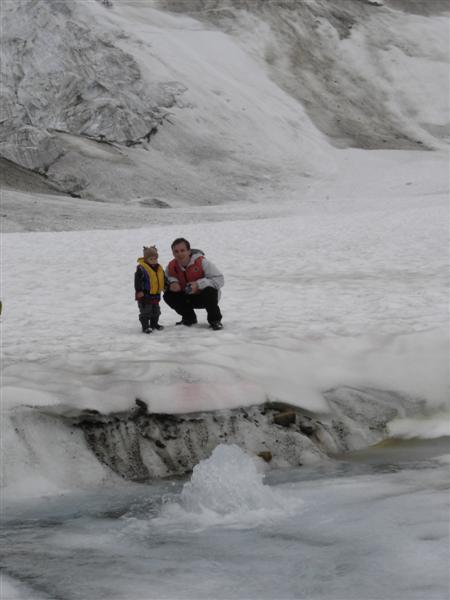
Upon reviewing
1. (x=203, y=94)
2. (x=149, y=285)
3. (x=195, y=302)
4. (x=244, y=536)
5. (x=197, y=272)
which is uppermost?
(x=203, y=94)

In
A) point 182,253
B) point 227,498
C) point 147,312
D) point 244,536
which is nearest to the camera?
point 244,536

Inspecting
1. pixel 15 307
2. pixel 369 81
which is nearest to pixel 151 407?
pixel 15 307

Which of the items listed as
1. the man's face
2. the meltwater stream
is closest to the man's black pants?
the man's face

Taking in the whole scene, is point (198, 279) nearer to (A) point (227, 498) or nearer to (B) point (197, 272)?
(B) point (197, 272)

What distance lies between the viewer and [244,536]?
222 inches

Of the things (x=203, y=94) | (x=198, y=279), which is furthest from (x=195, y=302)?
(x=203, y=94)

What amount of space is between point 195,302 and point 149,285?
67cm

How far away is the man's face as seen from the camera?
9680 millimetres

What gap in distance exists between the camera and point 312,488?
664 cm

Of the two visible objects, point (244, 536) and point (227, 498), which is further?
point (227, 498)

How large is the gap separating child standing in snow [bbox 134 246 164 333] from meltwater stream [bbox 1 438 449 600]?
3.44 meters

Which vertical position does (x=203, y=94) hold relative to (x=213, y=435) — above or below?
above

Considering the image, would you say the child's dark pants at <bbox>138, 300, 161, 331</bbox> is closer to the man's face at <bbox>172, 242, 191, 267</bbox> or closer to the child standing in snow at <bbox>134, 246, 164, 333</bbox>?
the child standing in snow at <bbox>134, 246, 164, 333</bbox>

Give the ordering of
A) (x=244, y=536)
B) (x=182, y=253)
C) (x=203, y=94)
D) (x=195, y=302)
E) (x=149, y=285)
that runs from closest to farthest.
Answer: (x=244, y=536) → (x=182, y=253) → (x=149, y=285) → (x=195, y=302) → (x=203, y=94)
